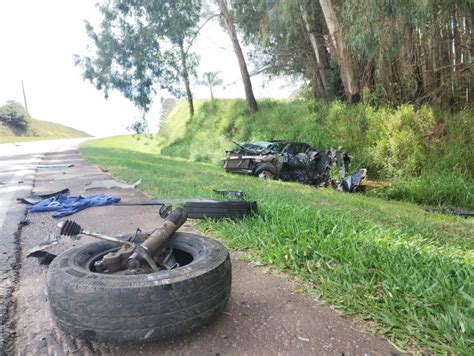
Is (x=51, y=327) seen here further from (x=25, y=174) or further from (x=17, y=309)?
(x=25, y=174)

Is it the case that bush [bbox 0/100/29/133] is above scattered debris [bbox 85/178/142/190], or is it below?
above

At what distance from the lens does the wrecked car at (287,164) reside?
38.0 feet

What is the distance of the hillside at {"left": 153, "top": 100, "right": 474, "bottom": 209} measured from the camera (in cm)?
952

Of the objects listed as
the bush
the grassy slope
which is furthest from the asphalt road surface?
the bush

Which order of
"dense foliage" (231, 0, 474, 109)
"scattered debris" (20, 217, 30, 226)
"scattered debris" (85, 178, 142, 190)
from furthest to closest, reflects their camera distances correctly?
"dense foliage" (231, 0, 474, 109)
"scattered debris" (85, 178, 142, 190)
"scattered debris" (20, 217, 30, 226)

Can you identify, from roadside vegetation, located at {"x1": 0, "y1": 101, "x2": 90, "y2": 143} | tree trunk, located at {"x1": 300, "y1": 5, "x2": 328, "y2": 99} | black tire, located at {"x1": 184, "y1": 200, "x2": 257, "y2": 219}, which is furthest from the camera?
roadside vegetation, located at {"x1": 0, "y1": 101, "x2": 90, "y2": 143}

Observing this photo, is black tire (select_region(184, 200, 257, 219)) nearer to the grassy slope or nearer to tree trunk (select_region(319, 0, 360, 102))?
tree trunk (select_region(319, 0, 360, 102))

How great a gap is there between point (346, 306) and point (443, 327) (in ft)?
1.75

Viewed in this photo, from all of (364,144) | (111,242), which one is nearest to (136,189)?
(111,242)

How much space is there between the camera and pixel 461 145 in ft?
32.5

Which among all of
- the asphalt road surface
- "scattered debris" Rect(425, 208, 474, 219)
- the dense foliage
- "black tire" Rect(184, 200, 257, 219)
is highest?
the dense foliage

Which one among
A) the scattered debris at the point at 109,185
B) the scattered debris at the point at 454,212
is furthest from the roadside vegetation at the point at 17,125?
the scattered debris at the point at 454,212

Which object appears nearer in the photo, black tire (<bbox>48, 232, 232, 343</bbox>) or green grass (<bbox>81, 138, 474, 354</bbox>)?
black tire (<bbox>48, 232, 232, 343</bbox>)

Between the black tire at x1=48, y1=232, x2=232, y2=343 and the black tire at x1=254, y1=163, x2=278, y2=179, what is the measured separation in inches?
373
